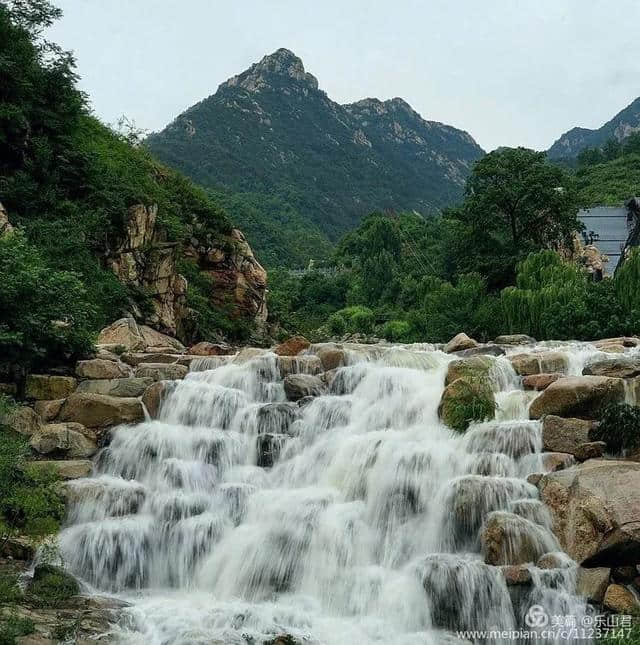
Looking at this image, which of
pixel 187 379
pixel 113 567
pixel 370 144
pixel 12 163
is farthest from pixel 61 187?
pixel 370 144

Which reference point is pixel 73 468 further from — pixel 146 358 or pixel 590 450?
pixel 590 450

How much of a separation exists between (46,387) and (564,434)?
994 cm

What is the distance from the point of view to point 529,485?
921 cm

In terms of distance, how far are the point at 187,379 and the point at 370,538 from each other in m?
6.61

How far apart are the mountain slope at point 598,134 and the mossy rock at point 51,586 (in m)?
143

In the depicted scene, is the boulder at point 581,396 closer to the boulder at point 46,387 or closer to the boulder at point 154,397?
the boulder at point 154,397

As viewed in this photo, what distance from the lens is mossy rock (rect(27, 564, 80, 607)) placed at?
26.3 feet

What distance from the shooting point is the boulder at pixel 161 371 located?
14.6 meters

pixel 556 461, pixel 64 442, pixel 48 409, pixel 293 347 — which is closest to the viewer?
pixel 556 461

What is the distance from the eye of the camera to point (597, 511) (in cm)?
812

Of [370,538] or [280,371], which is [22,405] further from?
[370,538]

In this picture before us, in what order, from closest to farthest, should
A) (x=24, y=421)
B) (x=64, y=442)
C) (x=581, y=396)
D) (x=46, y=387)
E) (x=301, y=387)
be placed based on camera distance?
(x=581, y=396) < (x=64, y=442) < (x=24, y=421) < (x=301, y=387) < (x=46, y=387)

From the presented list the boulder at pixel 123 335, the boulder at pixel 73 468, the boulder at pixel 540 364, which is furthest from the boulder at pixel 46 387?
the boulder at pixel 540 364

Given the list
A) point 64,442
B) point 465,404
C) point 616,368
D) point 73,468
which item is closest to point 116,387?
point 64,442
